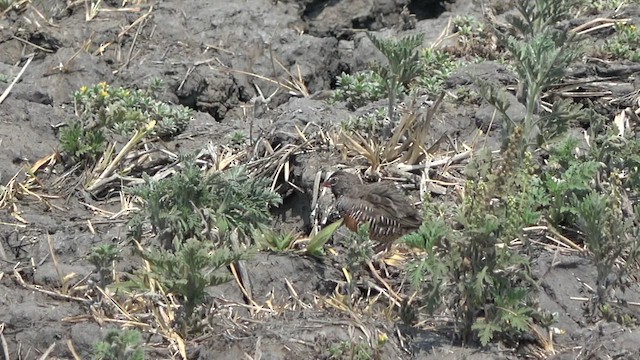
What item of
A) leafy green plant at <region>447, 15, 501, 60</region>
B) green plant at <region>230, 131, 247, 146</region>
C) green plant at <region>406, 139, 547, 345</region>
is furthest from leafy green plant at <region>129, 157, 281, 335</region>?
leafy green plant at <region>447, 15, 501, 60</region>

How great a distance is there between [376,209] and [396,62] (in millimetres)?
1455

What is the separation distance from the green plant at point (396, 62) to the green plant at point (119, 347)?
12.2 ft

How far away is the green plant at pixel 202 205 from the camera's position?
9.11 metres

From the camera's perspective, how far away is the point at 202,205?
30.4ft

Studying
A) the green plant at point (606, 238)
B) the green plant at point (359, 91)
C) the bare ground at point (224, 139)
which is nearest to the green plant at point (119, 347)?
the bare ground at point (224, 139)

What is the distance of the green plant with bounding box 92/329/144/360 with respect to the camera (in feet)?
24.1

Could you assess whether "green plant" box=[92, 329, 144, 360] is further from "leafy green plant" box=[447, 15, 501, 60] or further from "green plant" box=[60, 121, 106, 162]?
"leafy green plant" box=[447, 15, 501, 60]

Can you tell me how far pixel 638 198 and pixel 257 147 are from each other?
10.1 feet

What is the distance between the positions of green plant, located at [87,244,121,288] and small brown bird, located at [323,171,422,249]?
6.11ft

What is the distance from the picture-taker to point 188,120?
36.4ft

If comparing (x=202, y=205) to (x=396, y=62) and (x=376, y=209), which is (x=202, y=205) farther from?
(x=396, y=62)

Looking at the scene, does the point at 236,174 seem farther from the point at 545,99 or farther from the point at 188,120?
the point at 545,99

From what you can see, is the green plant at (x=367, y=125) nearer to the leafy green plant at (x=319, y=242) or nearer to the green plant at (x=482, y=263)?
the leafy green plant at (x=319, y=242)

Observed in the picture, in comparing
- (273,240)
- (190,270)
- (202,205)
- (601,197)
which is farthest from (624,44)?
(190,270)
